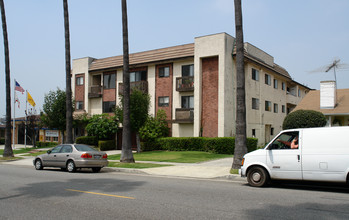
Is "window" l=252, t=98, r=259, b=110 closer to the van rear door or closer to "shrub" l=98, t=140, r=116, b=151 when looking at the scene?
"shrub" l=98, t=140, r=116, b=151

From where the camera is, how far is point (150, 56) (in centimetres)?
3219

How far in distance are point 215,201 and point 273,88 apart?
95.8 ft

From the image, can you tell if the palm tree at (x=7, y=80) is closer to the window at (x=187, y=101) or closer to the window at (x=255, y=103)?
the window at (x=187, y=101)

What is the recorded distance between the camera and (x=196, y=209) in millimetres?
7203

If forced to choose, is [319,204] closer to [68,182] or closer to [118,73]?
[68,182]

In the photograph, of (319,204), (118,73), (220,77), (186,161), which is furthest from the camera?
(118,73)

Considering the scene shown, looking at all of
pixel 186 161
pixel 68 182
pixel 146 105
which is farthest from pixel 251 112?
pixel 68 182

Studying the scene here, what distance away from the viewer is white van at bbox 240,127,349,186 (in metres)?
9.28

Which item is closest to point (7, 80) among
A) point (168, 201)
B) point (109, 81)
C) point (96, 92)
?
point (96, 92)

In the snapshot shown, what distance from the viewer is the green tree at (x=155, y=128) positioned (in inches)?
1147

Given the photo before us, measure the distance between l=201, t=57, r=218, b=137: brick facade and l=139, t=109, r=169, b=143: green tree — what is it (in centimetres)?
386

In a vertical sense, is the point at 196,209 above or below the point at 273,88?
below

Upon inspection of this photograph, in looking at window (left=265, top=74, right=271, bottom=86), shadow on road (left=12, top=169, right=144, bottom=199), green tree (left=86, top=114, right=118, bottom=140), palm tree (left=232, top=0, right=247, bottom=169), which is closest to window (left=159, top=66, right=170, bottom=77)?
green tree (left=86, top=114, right=118, bottom=140)

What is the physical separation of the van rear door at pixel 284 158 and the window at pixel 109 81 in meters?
26.9
